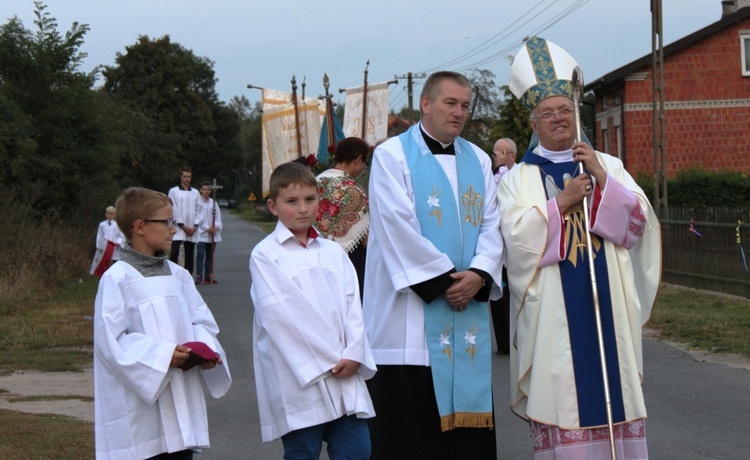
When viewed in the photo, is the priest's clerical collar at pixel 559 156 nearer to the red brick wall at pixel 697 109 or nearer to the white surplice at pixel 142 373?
the white surplice at pixel 142 373

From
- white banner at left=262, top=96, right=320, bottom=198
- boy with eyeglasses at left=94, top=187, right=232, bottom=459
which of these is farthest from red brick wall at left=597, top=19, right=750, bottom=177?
boy with eyeglasses at left=94, top=187, right=232, bottom=459

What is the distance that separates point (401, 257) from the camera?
548 centimetres

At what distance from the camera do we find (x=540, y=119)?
558 centimetres

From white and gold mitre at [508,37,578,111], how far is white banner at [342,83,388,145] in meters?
28.9

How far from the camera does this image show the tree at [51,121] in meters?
20.8

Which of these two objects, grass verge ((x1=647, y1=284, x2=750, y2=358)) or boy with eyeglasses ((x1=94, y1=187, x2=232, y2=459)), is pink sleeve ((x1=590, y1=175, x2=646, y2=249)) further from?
grass verge ((x1=647, y1=284, x2=750, y2=358))

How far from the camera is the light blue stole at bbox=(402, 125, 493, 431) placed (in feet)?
18.1

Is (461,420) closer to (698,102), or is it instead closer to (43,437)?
(43,437)

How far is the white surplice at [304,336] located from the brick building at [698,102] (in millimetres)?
32768

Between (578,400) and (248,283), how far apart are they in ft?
51.3

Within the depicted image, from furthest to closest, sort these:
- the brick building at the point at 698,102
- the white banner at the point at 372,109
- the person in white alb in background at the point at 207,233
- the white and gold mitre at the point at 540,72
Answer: the brick building at the point at 698,102 < the white banner at the point at 372,109 < the person in white alb in background at the point at 207,233 < the white and gold mitre at the point at 540,72

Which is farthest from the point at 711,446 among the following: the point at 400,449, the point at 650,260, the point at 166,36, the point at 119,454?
the point at 166,36

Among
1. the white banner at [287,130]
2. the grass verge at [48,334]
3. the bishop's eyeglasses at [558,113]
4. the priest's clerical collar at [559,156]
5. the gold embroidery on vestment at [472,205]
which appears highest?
the white banner at [287,130]

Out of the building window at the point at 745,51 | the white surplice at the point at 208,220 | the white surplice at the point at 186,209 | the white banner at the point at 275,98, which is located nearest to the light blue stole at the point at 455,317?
the white surplice at the point at 186,209
